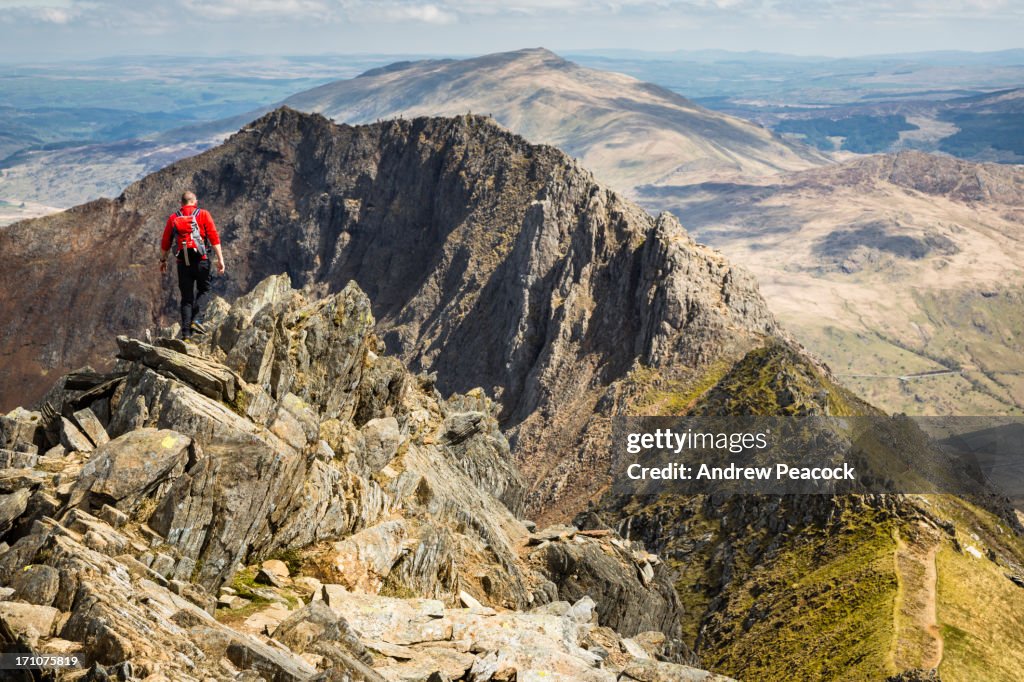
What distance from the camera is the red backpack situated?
37.2 m

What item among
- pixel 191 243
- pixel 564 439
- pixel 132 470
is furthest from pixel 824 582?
pixel 132 470

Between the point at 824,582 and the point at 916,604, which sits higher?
the point at 916,604

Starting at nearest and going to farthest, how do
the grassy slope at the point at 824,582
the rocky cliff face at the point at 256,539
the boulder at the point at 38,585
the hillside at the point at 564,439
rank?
the boulder at the point at 38,585
the rocky cliff face at the point at 256,539
the hillside at the point at 564,439
the grassy slope at the point at 824,582

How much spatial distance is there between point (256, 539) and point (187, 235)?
14526mm

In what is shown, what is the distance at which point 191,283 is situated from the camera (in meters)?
38.8

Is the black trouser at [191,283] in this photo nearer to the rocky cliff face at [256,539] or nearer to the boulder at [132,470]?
the rocky cliff face at [256,539]

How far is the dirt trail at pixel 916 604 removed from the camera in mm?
63969

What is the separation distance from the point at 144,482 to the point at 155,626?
729 centimetres

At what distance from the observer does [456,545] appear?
45938 millimetres

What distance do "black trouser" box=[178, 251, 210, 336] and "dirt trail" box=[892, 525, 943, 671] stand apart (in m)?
56.3

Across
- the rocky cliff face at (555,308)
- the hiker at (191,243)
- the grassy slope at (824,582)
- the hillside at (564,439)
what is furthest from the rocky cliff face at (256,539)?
the rocky cliff face at (555,308)

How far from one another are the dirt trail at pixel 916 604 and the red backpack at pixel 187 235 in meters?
57.9

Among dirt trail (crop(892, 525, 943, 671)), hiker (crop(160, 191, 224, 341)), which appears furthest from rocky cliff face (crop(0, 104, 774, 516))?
hiker (crop(160, 191, 224, 341))

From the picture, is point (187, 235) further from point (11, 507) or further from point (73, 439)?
point (11, 507)
